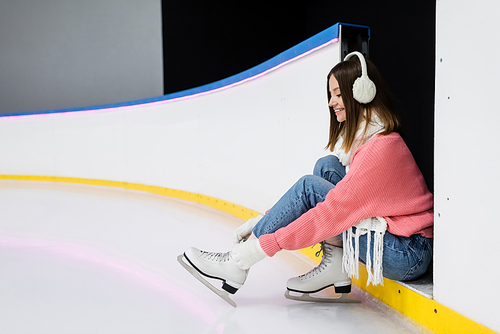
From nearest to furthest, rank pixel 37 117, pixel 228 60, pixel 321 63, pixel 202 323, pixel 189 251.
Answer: pixel 202 323
pixel 189 251
pixel 321 63
pixel 37 117
pixel 228 60

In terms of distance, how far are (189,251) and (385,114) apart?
2.52ft

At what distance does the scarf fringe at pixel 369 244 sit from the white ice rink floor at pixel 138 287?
16 centimetres

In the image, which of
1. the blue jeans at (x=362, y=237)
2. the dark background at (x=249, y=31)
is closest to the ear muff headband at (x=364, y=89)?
the blue jeans at (x=362, y=237)

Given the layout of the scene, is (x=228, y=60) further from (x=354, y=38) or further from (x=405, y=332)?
(x=405, y=332)

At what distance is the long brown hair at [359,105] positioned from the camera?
1.25m

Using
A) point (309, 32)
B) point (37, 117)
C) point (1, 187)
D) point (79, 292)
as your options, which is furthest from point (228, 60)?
point (79, 292)

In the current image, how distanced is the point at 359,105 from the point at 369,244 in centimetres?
42

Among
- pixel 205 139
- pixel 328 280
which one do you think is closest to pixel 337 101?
pixel 328 280

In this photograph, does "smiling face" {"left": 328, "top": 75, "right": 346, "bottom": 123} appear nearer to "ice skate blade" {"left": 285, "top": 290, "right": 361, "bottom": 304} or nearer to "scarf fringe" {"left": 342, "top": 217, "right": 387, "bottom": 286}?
"scarf fringe" {"left": 342, "top": 217, "right": 387, "bottom": 286}

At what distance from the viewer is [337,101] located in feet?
4.40

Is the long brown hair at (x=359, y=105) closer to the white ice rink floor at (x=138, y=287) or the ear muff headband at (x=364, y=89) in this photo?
the ear muff headband at (x=364, y=89)

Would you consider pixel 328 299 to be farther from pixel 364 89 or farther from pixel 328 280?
pixel 364 89

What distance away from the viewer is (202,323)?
50.9 inches

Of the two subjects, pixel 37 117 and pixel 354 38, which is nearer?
pixel 354 38
